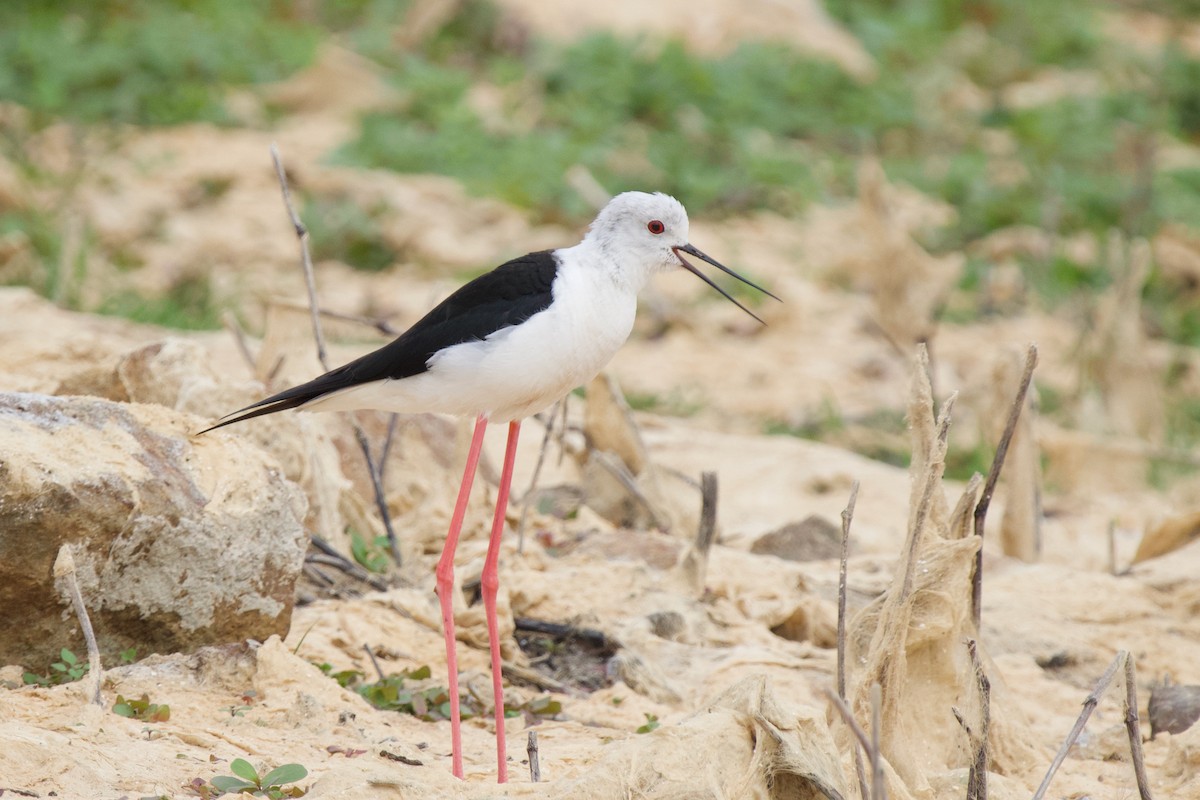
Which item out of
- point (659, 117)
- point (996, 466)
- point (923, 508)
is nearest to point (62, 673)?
point (923, 508)

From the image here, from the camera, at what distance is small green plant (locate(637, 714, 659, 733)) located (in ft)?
10.9

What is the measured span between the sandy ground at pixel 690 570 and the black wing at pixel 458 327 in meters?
0.62

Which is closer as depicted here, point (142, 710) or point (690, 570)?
point (142, 710)

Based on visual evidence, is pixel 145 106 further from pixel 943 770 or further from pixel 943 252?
pixel 943 770

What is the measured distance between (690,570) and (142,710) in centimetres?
173

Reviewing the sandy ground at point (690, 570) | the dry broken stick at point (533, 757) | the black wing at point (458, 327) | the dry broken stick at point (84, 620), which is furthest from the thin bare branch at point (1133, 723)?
the dry broken stick at point (84, 620)

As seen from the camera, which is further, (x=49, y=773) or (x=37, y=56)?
(x=37, y=56)

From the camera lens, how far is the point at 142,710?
296 centimetres

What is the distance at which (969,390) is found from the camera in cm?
747

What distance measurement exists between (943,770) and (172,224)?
6.69 metres

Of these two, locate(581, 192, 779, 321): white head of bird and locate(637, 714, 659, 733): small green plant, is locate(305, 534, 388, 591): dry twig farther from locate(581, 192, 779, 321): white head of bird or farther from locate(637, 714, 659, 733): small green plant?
locate(581, 192, 779, 321): white head of bird

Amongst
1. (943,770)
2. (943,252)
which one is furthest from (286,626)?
(943,252)

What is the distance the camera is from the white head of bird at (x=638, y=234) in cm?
338

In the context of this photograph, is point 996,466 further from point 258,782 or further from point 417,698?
point 258,782
